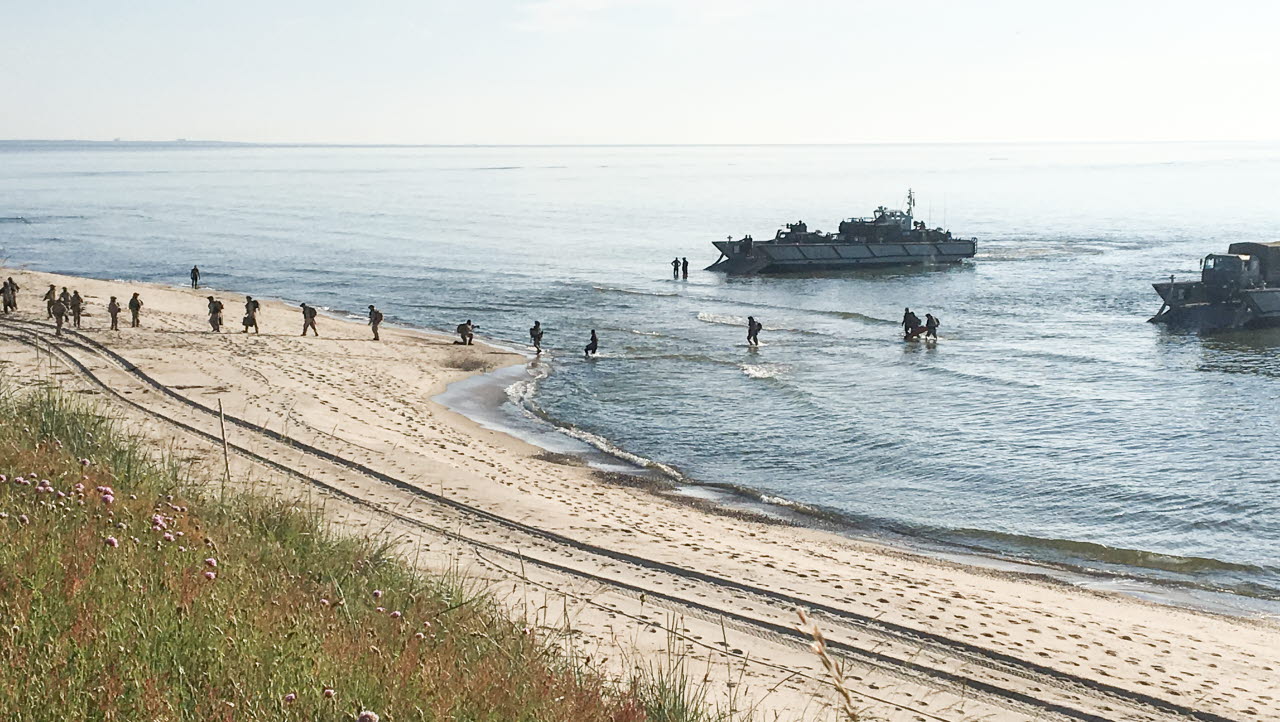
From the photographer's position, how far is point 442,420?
88.8 ft

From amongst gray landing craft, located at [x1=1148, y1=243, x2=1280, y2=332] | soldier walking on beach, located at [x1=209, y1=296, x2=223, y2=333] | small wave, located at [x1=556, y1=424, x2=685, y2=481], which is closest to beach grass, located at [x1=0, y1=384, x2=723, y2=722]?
small wave, located at [x1=556, y1=424, x2=685, y2=481]

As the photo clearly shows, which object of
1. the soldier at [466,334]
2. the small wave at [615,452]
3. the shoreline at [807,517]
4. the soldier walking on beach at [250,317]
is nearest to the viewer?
the shoreline at [807,517]

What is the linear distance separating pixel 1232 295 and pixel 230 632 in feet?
163

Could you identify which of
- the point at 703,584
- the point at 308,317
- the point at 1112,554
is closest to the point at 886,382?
the point at 1112,554

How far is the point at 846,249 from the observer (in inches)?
2753

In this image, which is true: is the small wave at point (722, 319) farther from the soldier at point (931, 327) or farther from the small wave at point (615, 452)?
the small wave at point (615, 452)

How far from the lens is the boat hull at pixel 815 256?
69000 mm

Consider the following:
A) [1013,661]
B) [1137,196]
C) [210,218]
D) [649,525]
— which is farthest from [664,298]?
[1137,196]

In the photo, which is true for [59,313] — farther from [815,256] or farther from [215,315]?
[815,256]

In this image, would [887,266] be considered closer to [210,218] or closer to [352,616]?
[352,616]

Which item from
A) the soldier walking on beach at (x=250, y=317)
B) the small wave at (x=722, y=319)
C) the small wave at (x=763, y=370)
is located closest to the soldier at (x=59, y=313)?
the soldier walking on beach at (x=250, y=317)

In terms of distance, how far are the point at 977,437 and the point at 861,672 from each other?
17963 millimetres

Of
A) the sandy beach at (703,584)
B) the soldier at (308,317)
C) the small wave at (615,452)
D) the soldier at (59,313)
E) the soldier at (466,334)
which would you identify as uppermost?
the soldier at (59,313)

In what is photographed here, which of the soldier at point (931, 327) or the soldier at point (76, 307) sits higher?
the soldier at point (76, 307)
